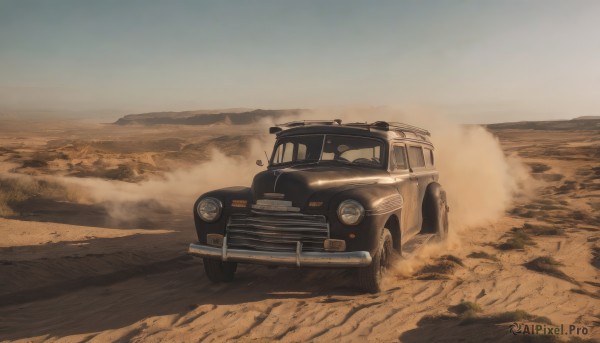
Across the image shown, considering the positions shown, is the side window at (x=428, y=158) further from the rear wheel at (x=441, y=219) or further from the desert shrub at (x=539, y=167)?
the desert shrub at (x=539, y=167)

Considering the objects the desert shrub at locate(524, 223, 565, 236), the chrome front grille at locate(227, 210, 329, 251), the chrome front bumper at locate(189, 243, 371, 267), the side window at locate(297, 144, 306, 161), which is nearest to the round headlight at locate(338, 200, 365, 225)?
the chrome front grille at locate(227, 210, 329, 251)

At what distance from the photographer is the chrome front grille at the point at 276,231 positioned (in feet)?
20.4

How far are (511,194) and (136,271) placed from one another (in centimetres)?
1896

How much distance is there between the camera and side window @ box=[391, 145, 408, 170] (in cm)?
805

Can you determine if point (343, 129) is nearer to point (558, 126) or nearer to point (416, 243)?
point (416, 243)

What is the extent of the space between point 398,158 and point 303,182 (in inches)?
104

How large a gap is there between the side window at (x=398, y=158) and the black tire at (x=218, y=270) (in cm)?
313

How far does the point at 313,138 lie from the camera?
7996mm

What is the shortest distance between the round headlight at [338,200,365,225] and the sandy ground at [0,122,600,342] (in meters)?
1.14

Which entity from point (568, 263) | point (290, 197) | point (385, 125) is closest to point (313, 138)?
point (385, 125)

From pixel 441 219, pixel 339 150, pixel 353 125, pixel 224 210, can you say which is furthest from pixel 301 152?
pixel 441 219

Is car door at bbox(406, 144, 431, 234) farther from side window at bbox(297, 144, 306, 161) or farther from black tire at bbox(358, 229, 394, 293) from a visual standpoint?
side window at bbox(297, 144, 306, 161)

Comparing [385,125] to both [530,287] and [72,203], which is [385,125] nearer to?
[530,287]

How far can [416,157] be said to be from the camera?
31.2 ft
